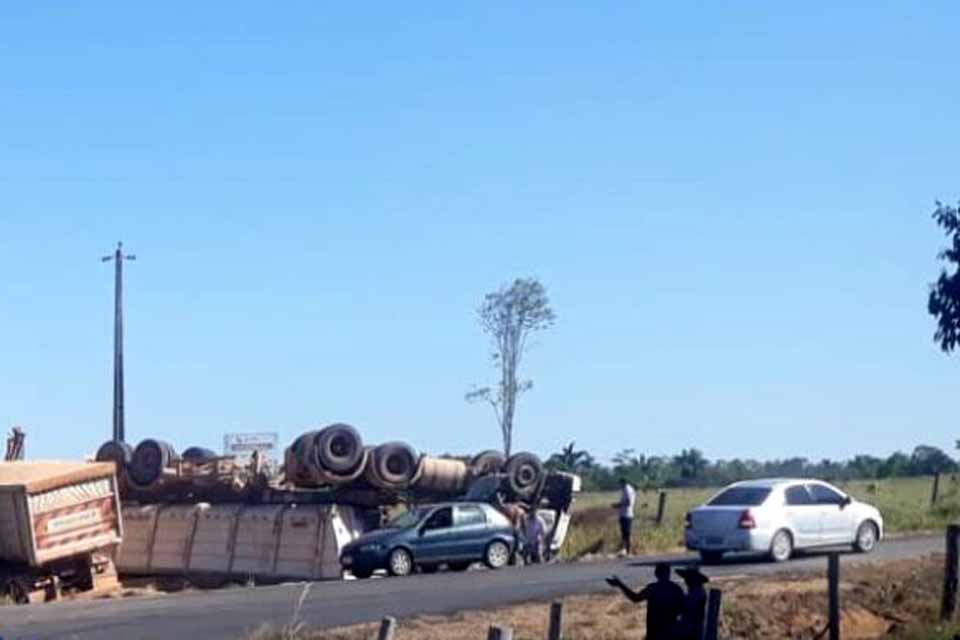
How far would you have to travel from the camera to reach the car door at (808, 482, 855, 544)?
115ft

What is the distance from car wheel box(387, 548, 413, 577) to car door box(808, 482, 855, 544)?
25.0 feet

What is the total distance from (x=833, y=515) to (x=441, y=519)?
741cm

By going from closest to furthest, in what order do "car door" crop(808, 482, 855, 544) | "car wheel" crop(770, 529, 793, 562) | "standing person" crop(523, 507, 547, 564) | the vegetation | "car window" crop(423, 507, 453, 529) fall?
"car wheel" crop(770, 529, 793, 562) < "car door" crop(808, 482, 855, 544) < "car window" crop(423, 507, 453, 529) < "standing person" crop(523, 507, 547, 564) < the vegetation

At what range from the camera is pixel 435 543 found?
37.8 metres

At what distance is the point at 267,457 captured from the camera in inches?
1763

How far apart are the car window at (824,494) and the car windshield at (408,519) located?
7472 mm

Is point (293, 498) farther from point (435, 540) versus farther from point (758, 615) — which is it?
point (758, 615)

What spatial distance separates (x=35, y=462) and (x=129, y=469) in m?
8.44

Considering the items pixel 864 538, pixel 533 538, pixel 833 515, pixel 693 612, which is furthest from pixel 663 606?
pixel 533 538

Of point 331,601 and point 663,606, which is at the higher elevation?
point 663,606

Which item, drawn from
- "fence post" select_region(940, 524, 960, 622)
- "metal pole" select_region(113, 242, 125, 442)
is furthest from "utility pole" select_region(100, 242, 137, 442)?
"fence post" select_region(940, 524, 960, 622)

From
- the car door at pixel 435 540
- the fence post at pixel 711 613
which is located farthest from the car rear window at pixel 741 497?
the fence post at pixel 711 613

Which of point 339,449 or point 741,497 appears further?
point 339,449

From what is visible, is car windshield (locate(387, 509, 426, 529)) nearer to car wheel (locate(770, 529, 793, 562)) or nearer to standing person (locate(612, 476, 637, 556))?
standing person (locate(612, 476, 637, 556))
